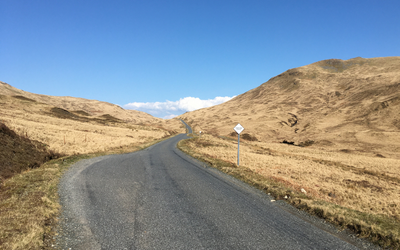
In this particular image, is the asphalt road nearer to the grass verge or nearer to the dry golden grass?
the grass verge

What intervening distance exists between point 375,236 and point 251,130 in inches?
3736

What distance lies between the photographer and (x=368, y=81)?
126938 millimetres

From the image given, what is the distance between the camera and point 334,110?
4254 inches

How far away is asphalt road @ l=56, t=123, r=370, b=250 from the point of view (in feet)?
18.4

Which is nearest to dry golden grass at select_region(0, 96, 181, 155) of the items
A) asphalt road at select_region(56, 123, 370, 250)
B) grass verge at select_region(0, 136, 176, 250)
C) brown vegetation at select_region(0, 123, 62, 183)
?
brown vegetation at select_region(0, 123, 62, 183)

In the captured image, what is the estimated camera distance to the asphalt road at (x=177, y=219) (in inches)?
221

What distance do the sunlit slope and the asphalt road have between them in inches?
2322

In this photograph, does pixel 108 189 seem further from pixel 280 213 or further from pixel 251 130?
pixel 251 130

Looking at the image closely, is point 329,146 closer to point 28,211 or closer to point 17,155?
point 17,155

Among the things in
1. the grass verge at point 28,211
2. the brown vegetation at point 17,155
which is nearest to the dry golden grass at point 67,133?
the brown vegetation at point 17,155

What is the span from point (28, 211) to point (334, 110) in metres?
126

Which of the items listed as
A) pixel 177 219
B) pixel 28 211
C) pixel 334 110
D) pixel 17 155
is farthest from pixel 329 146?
pixel 28 211

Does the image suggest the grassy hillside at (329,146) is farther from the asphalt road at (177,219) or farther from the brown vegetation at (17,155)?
the brown vegetation at (17,155)

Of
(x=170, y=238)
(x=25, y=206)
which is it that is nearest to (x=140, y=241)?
(x=170, y=238)
